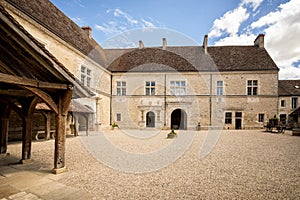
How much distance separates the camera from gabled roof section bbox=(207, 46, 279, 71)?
17.2 metres

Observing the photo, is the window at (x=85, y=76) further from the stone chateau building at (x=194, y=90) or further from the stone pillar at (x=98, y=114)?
the stone chateau building at (x=194, y=90)

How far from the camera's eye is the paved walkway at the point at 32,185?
9.47ft

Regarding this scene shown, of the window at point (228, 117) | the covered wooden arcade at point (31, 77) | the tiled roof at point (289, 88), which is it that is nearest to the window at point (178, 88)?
the window at point (228, 117)

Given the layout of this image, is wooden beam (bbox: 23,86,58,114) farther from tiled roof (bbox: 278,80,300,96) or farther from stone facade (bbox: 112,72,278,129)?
tiled roof (bbox: 278,80,300,96)

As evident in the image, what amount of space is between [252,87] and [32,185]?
18527 mm

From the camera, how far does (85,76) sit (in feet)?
Result: 43.7

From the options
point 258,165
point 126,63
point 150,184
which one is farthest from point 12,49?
point 126,63

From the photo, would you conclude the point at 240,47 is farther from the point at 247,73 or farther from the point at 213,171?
the point at 213,171

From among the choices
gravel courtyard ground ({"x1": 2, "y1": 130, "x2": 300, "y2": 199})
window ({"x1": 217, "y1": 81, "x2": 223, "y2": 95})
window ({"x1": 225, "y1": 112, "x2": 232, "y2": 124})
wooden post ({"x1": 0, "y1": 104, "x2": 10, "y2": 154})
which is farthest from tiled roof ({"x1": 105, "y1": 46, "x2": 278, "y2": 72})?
wooden post ({"x1": 0, "y1": 104, "x2": 10, "y2": 154})

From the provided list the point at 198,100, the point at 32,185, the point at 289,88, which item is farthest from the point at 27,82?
the point at 289,88

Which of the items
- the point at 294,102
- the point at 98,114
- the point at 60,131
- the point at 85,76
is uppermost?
the point at 85,76

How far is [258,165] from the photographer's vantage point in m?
5.07

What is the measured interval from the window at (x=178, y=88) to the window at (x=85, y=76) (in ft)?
25.7

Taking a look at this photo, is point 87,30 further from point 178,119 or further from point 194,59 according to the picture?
point 178,119
